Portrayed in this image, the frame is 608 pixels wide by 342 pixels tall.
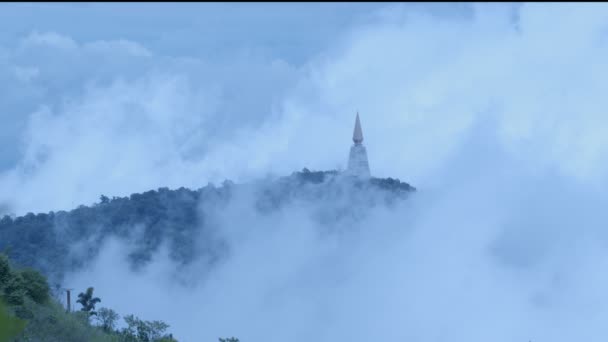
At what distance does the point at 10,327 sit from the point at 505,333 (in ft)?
139

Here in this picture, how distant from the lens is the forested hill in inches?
2354

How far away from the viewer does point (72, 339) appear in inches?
714

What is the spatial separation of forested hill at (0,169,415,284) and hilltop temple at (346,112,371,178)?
92 cm

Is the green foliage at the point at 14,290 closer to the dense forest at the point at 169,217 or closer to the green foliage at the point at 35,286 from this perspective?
the green foliage at the point at 35,286

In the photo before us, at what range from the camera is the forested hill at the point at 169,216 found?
2354 inches

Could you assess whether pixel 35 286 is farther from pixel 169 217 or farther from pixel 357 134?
pixel 357 134

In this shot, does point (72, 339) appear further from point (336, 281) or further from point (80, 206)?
point (80, 206)

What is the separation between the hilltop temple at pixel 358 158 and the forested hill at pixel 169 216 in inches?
36.1

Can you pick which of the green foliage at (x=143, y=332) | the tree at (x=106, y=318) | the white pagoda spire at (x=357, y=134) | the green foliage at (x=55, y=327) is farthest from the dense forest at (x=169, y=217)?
the green foliage at (x=55, y=327)

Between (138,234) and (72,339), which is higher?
(138,234)

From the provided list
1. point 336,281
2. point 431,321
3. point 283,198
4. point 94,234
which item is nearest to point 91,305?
point 431,321

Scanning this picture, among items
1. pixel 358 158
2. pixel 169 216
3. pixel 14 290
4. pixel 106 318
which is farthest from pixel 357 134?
pixel 14 290

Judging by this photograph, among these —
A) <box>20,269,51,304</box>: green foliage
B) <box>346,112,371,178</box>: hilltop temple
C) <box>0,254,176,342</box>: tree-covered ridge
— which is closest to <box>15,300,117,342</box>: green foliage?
<box>0,254,176,342</box>: tree-covered ridge

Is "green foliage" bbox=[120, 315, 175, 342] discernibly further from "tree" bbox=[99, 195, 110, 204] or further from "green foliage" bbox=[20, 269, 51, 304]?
"tree" bbox=[99, 195, 110, 204]
